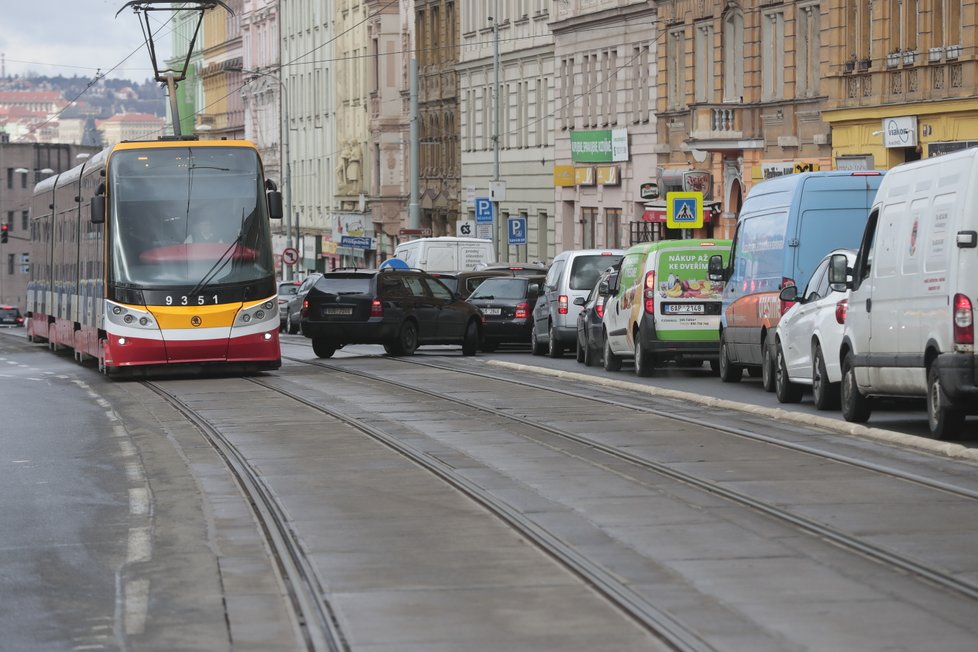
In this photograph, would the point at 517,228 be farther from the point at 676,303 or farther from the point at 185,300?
the point at 676,303

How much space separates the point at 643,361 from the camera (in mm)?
28641

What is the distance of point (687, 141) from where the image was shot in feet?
167

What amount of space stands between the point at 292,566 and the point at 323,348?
2709 cm

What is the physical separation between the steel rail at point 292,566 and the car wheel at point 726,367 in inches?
404

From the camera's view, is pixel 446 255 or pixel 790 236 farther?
pixel 446 255

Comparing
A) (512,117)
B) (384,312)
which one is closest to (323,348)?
(384,312)

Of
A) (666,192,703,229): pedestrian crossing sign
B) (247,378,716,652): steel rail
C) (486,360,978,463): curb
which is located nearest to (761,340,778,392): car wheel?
(486,360,978,463): curb

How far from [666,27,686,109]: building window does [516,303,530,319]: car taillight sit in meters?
15.2

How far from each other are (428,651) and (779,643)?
4.48 ft

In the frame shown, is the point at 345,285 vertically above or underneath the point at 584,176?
underneath

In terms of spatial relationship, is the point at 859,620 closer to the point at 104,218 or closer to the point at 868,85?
the point at 104,218

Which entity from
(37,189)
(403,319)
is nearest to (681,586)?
(403,319)

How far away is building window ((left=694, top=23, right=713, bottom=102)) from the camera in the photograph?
5297 centimetres

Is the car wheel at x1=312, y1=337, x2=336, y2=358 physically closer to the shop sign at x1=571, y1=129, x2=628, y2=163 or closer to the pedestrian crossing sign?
the pedestrian crossing sign
